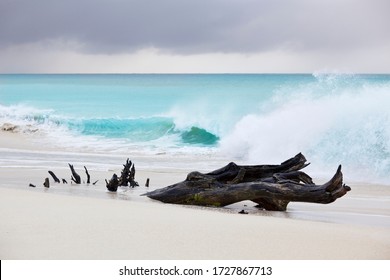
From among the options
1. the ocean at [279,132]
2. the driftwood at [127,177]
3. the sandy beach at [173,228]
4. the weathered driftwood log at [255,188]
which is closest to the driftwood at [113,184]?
the sandy beach at [173,228]

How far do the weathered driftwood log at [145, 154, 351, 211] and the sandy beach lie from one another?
6.3 inches

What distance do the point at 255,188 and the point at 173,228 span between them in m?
1.71

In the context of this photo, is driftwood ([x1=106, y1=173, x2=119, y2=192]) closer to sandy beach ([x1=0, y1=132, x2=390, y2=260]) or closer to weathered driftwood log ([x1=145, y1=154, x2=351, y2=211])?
sandy beach ([x1=0, y1=132, x2=390, y2=260])

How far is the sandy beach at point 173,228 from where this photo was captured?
4551mm

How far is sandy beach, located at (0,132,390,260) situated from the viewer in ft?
14.9

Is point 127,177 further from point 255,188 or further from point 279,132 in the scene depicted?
point 279,132

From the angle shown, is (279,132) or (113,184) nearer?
(113,184)

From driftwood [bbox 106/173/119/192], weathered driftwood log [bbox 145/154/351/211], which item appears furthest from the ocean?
driftwood [bbox 106/173/119/192]

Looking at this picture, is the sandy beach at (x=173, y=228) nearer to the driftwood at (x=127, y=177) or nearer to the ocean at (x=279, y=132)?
the driftwood at (x=127, y=177)

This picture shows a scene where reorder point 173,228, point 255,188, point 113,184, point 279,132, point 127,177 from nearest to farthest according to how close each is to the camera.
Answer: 1. point 173,228
2. point 255,188
3. point 113,184
4. point 127,177
5. point 279,132

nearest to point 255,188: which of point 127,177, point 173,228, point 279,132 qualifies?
point 173,228

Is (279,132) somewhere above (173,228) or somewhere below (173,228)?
above

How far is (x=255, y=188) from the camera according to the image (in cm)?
677
